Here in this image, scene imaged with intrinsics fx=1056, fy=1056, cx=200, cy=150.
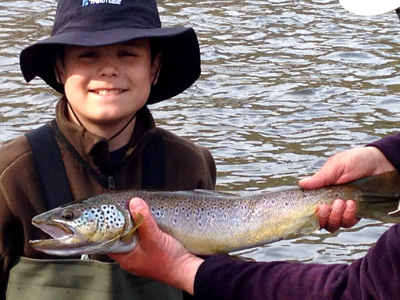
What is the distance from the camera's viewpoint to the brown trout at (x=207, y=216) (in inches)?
133

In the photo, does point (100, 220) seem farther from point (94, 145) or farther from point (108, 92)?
point (108, 92)

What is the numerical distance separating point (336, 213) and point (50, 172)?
1021 mm

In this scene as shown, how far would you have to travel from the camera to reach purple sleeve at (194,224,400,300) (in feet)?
9.67

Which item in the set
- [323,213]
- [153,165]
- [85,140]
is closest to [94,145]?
[85,140]

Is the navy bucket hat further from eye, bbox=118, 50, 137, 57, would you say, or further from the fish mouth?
the fish mouth

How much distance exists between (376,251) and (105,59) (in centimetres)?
129

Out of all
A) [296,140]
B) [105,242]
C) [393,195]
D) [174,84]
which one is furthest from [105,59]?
[296,140]

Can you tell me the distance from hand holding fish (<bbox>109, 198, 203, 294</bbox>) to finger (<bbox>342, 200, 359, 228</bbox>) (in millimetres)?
613

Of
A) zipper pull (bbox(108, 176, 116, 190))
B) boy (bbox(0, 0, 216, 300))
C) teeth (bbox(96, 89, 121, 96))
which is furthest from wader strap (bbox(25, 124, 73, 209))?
teeth (bbox(96, 89, 121, 96))

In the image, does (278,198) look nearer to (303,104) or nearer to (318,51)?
(303,104)

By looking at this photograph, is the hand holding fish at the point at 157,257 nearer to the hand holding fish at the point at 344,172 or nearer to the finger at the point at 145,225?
the finger at the point at 145,225

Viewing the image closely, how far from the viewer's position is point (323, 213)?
149 inches

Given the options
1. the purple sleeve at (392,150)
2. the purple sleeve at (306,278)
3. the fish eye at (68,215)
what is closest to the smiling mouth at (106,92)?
the fish eye at (68,215)

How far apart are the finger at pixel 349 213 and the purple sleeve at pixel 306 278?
1.53 ft
